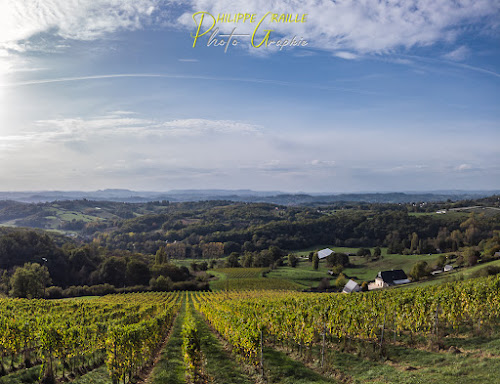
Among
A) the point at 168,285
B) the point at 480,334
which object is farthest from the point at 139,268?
the point at 480,334

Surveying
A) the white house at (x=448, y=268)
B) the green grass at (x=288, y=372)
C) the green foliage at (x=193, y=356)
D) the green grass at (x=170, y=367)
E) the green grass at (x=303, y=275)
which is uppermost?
the green foliage at (x=193, y=356)

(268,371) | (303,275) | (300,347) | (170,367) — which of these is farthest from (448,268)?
(170,367)

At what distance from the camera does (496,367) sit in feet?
38.4

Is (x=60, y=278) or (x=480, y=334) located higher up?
(x=480, y=334)

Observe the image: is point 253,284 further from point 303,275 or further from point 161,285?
point 161,285

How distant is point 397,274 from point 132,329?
8209cm

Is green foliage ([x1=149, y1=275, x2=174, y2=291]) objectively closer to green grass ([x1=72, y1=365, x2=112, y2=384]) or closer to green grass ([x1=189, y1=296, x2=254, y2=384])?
green grass ([x1=189, y1=296, x2=254, y2=384])

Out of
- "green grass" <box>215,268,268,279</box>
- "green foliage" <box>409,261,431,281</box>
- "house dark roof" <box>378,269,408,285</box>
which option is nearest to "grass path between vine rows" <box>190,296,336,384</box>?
"green foliage" <box>409,261,431,281</box>

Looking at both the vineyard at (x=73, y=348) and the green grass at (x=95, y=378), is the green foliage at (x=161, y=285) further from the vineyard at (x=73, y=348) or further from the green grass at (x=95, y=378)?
the green grass at (x=95, y=378)

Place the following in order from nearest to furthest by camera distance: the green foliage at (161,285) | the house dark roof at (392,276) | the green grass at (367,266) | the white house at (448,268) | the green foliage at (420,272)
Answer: the green foliage at (420,272) < the green foliage at (161,285) < the white house at (448,268) < the house dark roof at (392,276) < the green grass at (367,266)

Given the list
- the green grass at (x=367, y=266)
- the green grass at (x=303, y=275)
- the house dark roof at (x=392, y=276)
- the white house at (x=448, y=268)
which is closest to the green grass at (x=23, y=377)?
the green grass at (x=303, y=275)

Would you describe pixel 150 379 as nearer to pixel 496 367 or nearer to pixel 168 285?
pixel 496 367

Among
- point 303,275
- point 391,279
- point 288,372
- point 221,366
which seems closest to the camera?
point 288,372

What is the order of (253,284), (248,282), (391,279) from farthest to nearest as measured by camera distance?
1. (248,282)
2. (253,284)
3. (391,279)
